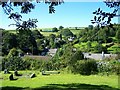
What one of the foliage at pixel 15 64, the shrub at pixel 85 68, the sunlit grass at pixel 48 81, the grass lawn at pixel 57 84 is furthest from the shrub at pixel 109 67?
the foliage at pixel 15 64

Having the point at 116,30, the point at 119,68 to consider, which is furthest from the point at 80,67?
the point at 116,30

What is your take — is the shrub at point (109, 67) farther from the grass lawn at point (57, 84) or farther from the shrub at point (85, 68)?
the grass lawn at point (57, 84)

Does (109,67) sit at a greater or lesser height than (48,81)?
lesser

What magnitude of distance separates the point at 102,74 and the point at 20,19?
11.2m

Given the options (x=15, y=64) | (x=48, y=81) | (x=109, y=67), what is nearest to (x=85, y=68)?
(x=109, y=67)

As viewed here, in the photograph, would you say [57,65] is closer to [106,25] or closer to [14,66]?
[14,66]

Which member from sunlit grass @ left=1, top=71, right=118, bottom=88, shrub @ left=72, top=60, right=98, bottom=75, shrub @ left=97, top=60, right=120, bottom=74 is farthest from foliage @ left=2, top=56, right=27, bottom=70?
shrub @ left=97, top=60, right=120, bottom=74

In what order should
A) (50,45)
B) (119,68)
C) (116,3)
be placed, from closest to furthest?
1. (116,3)
2. (119,68)
3. (50,45)

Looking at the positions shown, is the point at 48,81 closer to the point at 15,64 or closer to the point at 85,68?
the point at 85,68

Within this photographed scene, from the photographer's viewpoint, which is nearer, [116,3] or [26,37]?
[116,3]

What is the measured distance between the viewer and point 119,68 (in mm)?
14461

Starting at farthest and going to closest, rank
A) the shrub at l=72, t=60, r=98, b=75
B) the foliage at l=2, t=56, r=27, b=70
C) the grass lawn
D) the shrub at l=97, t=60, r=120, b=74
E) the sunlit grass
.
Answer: the foliage at l=2, t=56, r=27, b=70 → the shrub at l=72, t=60, r=98, b=75 → the shrub at l=97, t=60, r=120, b=74 → the sunlit grass → the grass lawn

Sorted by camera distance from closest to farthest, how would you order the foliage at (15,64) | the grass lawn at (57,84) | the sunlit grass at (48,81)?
the grass lawn at (57,84)
the sunlit grass at (48,81)
the foliage at (15,64)

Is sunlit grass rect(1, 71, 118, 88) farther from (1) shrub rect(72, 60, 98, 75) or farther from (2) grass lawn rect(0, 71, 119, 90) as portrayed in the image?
(1) shrub rect(72, 60, 98, 75)
